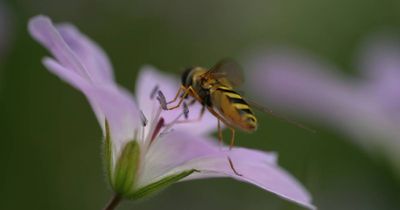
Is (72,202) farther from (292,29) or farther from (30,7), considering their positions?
(292,29)

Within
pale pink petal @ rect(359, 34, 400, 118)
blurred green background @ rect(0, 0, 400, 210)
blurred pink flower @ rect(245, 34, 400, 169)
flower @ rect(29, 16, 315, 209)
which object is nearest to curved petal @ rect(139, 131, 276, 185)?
flower @ rect(29, 16, 315, 209)

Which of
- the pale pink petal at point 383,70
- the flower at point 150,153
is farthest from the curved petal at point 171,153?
the pale pink petal at point 383,70

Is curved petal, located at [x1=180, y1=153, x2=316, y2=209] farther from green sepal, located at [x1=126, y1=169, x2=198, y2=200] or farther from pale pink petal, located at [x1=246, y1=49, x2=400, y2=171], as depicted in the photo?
pale pink petal, located at [x1=246, y1=49, x2=400, y2=171]

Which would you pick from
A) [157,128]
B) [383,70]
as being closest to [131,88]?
[383,70]

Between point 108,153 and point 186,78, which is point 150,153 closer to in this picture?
point 108,153

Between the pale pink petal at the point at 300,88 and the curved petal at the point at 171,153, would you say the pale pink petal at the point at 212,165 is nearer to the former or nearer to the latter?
the curved petal at the point at 171,153
